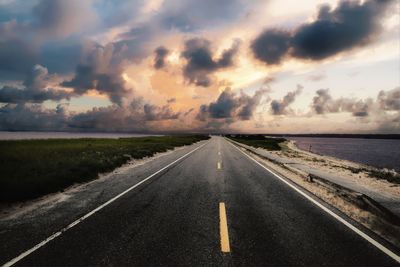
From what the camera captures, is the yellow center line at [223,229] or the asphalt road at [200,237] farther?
the yellow center line at [223,229]

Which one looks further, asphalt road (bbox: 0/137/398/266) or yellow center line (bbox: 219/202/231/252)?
yellow center line (bbox: 219/202/231/252)

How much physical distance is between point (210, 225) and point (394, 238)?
3941 mm

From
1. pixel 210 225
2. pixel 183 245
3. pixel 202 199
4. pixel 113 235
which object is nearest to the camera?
pixel 183 245

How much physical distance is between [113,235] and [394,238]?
5.97m

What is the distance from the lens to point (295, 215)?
714 centimetres

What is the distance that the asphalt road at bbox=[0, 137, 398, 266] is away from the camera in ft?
14.7

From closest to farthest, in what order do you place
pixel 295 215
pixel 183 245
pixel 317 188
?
pixel 183 245 → pixel 295 215 → pixel 317 188

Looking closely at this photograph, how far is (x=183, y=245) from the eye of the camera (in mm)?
5027

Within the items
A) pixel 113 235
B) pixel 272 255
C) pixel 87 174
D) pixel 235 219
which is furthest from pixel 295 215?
pixel 87 174

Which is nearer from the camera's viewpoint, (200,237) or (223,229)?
(200,237)

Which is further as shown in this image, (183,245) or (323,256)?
(183,245)

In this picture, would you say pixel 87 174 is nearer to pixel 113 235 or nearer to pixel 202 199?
pixel 202 199

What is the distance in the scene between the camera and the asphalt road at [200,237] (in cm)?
447

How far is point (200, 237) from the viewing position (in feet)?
17.8
